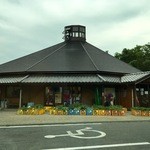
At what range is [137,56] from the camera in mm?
45750

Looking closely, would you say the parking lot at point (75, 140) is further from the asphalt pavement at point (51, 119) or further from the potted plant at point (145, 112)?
the potted plant at point (145, 112)

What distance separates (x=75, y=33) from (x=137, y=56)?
1620 centimetres

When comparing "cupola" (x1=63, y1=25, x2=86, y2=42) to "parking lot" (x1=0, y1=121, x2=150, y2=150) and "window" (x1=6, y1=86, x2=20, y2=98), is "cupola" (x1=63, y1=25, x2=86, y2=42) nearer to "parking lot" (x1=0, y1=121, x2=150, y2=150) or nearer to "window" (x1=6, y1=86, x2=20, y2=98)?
"window" (x1=6, y1=86, x2=20, y2=98)

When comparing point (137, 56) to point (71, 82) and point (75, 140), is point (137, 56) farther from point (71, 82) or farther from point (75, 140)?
point (75, 140)

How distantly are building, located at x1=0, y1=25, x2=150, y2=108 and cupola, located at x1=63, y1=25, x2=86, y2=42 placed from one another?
562 centimetres

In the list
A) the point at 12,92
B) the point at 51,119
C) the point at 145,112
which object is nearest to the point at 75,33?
the point at 12,92

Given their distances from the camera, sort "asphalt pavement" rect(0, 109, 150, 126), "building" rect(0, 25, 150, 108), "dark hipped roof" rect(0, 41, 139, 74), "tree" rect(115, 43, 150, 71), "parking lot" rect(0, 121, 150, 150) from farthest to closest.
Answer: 1. "tree" rect(115, 43, 150, 71)
2. "dark hipped roof" rect(0, 41, 139, 74)
3. "building" rect(0, 25, 150, 108)
4. "asphalt pavement" rect(0, 109, 150, 126)
5. "parking lot" rect(0, 121, 150, 150)

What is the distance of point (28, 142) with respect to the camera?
8836mm

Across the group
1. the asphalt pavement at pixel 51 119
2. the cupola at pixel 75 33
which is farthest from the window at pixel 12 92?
the cupola at pixel 75 33

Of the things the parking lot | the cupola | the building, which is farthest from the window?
the parking lot

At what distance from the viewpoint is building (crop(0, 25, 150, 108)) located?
914 inches

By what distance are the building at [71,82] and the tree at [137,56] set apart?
16208 millimetres

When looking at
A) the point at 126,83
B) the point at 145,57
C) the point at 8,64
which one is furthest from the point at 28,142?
the point at 145,57

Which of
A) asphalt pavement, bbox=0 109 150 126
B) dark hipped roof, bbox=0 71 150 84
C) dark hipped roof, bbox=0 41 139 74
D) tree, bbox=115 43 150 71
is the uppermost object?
tree, bbox=115 43 150 71
